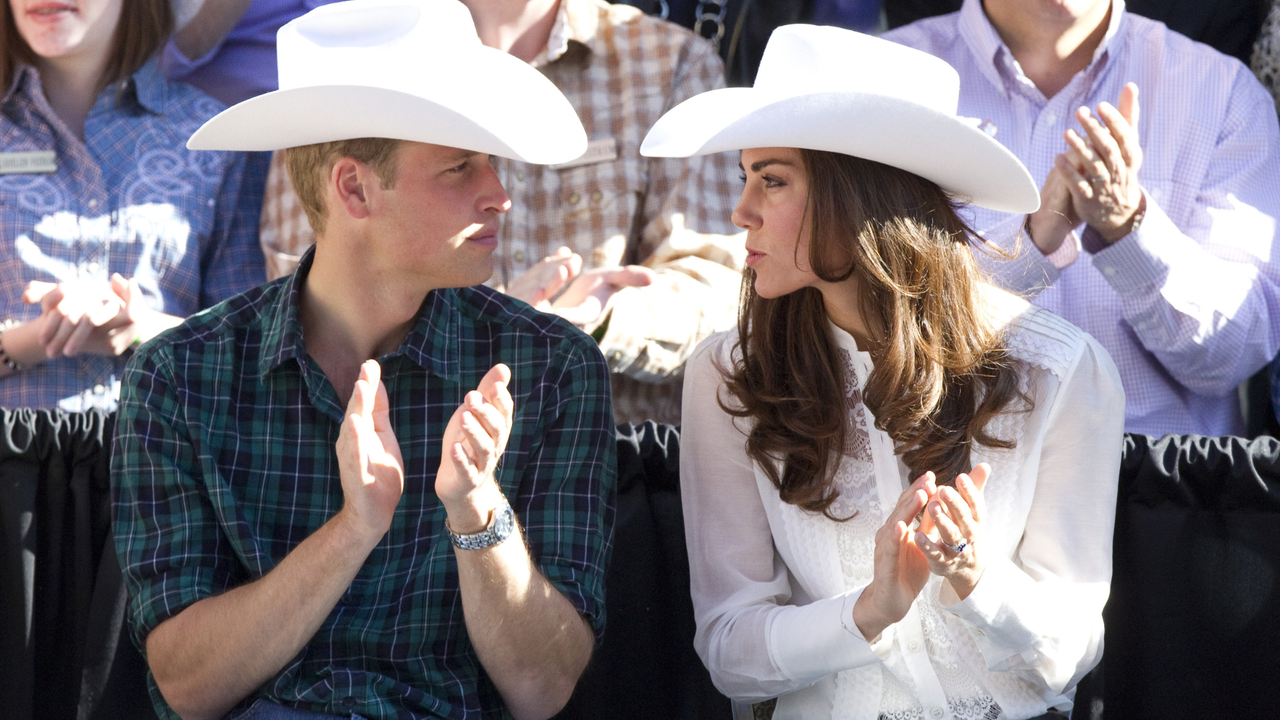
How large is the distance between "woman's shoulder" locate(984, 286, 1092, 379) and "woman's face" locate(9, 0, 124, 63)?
8.11 feet

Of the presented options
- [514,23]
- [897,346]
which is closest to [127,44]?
[514,23]

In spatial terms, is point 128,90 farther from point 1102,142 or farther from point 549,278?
point 1102,142

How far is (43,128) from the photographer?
3.31 m

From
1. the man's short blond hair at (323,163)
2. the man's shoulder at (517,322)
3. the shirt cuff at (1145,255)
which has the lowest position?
the shirt cuff at (1145,255)

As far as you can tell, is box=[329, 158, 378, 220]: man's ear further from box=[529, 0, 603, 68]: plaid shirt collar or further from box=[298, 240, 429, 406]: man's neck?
box=[529, 0, 603, 68]: plaid shirt collar

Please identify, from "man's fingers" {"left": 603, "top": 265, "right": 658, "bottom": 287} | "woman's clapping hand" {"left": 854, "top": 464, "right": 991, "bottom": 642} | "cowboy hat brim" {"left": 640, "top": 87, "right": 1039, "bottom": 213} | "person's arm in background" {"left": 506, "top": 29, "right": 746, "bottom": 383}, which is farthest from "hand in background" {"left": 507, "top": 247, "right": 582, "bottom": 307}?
"woman's clapping hand" {"left": 854, "top": 464, "right": 991, "bottom": 642}

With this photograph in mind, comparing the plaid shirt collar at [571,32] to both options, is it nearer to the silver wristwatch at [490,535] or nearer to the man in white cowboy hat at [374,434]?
the man in white cowboy hat at [374,434]

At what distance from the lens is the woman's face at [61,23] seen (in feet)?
10.6

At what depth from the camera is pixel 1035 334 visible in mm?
2148

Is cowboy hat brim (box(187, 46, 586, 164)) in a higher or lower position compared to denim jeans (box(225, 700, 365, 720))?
higher

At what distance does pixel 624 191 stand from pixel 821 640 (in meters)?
1.57

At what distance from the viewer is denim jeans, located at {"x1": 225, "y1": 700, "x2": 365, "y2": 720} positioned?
6.42 ft

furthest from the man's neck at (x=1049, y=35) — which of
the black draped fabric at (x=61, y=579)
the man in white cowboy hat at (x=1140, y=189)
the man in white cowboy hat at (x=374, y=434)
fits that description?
the black draped fabric at (x=61, y=579)

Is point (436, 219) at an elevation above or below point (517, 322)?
above
